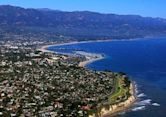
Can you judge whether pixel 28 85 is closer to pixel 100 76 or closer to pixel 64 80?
pixel 64 80

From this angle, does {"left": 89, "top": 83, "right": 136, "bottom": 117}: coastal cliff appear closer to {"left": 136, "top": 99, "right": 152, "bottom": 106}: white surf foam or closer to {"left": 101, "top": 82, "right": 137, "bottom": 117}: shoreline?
{"left": 101, "top": 82, "right": 137, "bottom": 117}: shoreline

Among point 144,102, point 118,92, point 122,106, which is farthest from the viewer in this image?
point 118,92

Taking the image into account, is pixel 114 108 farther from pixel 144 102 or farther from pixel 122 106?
pixel 144 102

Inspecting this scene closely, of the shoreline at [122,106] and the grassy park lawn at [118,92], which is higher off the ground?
the grassy park lawn at [118,92]

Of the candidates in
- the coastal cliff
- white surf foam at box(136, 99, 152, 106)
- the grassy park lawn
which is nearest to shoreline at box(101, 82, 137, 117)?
the coastal cliff

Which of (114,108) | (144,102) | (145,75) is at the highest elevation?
(114,108)

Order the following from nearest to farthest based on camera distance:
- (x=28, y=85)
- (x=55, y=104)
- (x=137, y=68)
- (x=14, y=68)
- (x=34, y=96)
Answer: (x=55, y=104)
(x=34, y=96)
(x=28, y=85)
(x=14, y=68)
(x=137, y=68)

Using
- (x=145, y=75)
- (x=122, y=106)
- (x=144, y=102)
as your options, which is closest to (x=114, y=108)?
(x=122, y=106)

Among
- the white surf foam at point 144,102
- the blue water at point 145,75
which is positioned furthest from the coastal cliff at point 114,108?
the white surf foam at point 144,102

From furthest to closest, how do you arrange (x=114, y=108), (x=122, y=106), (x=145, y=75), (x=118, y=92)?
(x=145, y=75) → (x=118, y=92) → (x=122, y=106) → (x=114, y=108)

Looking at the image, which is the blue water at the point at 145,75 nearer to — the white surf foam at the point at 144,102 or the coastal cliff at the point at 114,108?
the white surf foam at the point at 144,102

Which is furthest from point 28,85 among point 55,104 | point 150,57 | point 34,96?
point 150,57
